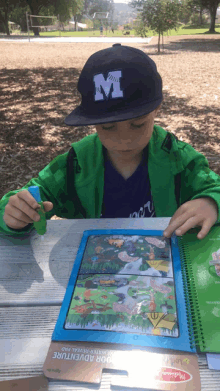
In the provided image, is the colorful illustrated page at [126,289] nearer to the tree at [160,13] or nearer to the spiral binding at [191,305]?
the spiral binding at [191,305]

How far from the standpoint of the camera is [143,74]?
1.12 metres

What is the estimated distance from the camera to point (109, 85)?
109cm

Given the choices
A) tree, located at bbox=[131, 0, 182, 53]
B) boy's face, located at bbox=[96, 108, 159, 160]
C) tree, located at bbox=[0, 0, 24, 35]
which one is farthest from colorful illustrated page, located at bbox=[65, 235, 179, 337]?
tree, located at bbox=[0, 0, 24, 35]

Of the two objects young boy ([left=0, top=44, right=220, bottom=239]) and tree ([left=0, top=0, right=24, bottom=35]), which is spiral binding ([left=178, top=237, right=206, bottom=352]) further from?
tree ([left=0, top=0, right=24, bottom=35])

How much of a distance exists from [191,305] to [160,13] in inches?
564

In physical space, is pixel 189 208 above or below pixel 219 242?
above

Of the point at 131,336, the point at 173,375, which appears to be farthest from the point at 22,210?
the point at 173,375

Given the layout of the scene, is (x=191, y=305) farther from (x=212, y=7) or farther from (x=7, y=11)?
(x=7, y=11)

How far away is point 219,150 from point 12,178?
2.76 metres

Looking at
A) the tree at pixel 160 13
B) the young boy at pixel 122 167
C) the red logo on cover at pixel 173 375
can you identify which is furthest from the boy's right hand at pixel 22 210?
the tree at pixel 160 13

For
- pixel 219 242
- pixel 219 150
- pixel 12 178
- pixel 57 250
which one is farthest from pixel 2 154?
pixel 219 242

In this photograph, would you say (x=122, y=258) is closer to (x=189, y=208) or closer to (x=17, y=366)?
(x=189, y=208)

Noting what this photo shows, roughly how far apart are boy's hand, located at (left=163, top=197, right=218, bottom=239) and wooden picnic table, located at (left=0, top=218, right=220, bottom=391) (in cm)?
9

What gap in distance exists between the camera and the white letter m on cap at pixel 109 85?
1.08 metres
